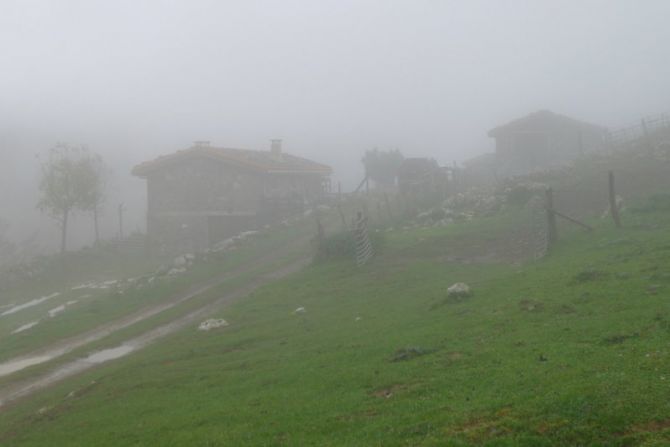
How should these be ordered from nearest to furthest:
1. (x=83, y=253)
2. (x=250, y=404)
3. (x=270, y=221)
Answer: (x=250, y=404) → (x=83, y=253) → (x=270, y=221)

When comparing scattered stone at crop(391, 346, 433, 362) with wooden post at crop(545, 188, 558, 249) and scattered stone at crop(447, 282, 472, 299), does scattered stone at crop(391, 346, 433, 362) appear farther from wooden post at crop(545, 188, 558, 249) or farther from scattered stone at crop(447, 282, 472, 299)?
wooden post at crop(545, 188, 558, 249)

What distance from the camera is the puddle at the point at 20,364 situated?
2195cm

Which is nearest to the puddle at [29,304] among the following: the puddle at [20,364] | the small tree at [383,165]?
the puddle at [20,364]

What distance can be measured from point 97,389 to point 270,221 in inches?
1455

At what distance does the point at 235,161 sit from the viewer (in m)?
54.7

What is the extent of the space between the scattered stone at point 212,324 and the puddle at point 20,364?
16.4 feet

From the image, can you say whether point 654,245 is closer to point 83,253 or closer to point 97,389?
Answer: point 97,389

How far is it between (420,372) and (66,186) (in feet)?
154

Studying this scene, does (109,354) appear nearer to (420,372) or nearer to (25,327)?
(25,327)

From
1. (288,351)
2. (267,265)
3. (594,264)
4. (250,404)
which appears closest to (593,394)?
(250,404)

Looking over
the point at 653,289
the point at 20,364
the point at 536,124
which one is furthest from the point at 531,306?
the point at 536,124

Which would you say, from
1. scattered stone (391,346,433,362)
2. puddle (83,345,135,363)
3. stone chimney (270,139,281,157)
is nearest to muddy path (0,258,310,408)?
puddle (83,345,135,363)

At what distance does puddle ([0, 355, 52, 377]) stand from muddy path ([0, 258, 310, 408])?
4.40 ft

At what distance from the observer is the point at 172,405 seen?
13969 millimetres
